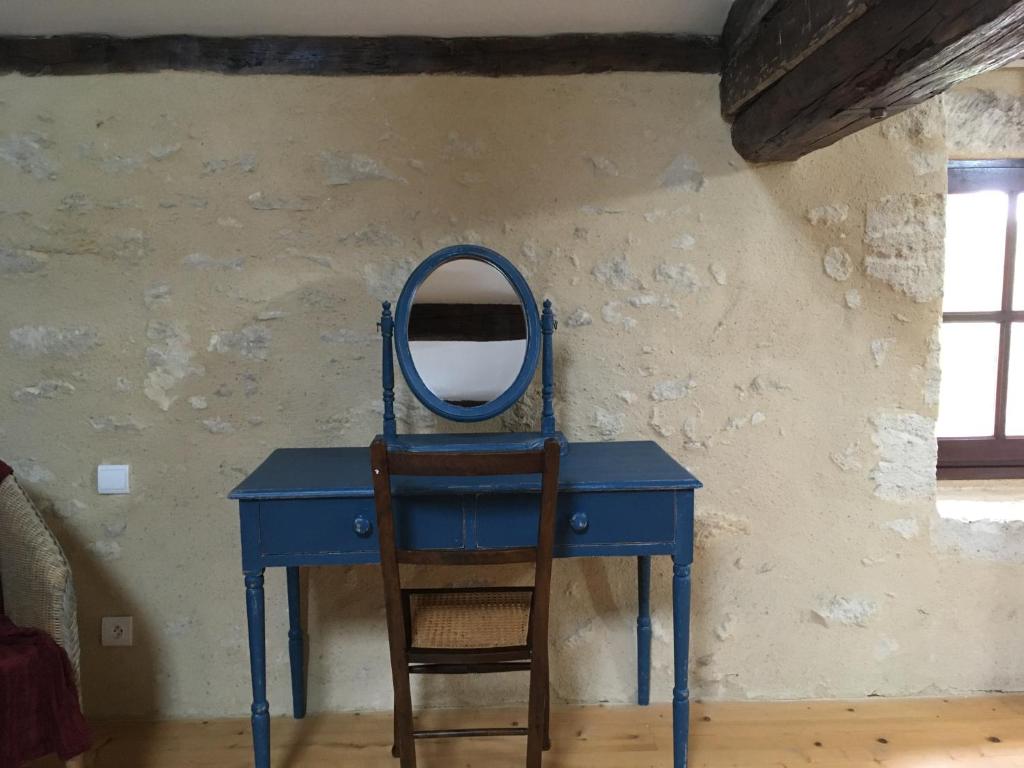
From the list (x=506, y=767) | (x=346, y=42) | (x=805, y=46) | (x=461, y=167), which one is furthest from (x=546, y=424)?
(x=346, y=42)

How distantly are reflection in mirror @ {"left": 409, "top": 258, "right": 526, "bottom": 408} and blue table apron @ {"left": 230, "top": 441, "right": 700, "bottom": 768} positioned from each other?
0.33m

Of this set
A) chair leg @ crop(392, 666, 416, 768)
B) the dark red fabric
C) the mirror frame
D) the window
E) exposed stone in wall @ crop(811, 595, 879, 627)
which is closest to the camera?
the dark red fabric

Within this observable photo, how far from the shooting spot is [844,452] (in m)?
2.33

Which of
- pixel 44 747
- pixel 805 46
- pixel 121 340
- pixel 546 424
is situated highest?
pixel 805 46

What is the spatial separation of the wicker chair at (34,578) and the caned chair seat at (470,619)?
851 millimetres

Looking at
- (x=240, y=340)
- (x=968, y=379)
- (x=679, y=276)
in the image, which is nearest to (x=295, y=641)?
(x=240, y=340)

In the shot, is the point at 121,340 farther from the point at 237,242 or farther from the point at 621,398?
the point at 621,398

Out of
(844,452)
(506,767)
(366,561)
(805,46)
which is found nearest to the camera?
(805,46)

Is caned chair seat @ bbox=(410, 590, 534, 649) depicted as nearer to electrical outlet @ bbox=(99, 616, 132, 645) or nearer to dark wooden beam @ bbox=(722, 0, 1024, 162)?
Answer: electrical outlet @ bbox=(99, 616, 132, 645)

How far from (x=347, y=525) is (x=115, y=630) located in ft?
3.46

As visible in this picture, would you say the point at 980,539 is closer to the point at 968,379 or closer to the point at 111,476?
the point at 968,379

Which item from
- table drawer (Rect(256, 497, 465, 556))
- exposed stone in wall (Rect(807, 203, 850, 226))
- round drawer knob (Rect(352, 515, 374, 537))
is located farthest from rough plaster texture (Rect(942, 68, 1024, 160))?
round drawer knob (Rect(352, 515, 374, 537))

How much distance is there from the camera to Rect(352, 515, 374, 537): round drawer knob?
5.78 feet

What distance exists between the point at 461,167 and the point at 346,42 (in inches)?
19.6
